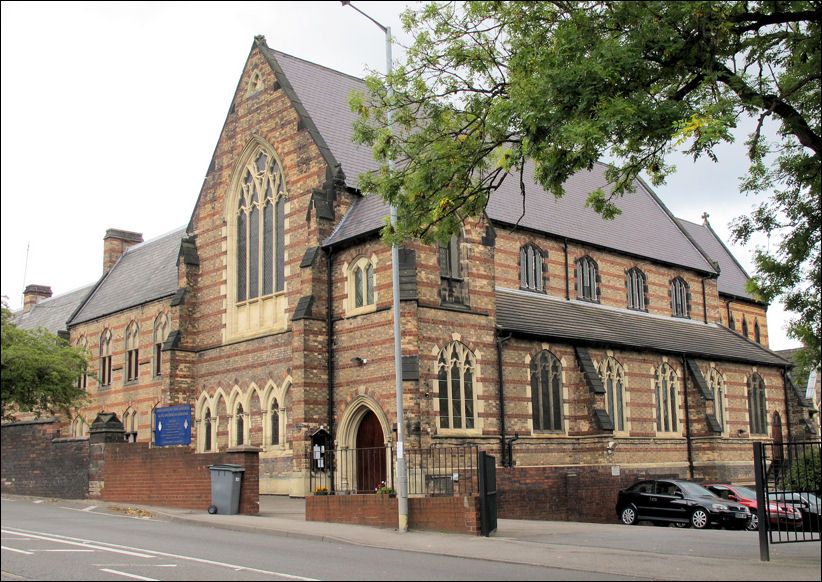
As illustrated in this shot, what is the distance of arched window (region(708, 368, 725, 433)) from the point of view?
111 ft

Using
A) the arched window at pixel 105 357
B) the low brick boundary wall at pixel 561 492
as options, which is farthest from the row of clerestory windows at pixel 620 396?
the arched window at pixel 105 357

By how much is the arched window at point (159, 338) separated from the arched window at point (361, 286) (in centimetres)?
1286

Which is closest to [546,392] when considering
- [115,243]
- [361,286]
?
[361,286]

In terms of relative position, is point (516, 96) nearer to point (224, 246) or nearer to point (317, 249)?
point (317, 249)

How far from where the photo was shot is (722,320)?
40875 millimetres

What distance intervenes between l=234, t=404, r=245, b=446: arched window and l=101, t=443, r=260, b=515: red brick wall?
3.10 m

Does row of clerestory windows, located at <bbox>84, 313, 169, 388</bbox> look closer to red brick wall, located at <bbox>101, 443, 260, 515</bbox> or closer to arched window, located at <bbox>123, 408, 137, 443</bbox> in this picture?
arched window, located at <bbox>123, 408, 137, 443</bbox>

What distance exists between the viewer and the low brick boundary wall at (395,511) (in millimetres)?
16344

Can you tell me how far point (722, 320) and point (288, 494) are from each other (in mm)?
25279

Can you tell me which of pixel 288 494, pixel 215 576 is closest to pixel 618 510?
pixel 288 494

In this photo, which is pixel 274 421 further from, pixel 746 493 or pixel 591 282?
pixel 591 282

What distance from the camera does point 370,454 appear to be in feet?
76.5

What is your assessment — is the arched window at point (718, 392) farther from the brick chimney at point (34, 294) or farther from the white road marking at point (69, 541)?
the brick chimney at point (34, 294)

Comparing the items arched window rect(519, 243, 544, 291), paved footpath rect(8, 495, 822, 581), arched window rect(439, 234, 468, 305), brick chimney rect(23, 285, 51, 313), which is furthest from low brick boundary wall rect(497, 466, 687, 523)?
brick chimney rect(23, 285, 51, 313)
